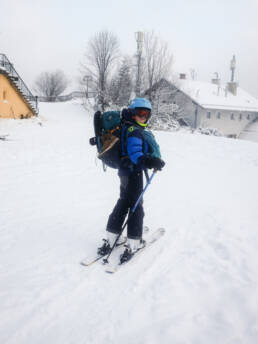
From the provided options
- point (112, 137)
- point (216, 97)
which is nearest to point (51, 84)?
point (216, 97)

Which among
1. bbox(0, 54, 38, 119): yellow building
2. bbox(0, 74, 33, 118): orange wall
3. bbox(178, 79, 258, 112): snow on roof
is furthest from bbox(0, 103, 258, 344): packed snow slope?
bbox(178, 79, 258, 112): snow on roof

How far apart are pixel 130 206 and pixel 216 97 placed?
4114 centimetres

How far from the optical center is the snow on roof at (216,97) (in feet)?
127

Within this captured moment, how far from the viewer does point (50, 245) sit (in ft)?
12.8

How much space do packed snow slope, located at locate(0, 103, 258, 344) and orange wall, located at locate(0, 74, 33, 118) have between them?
15892 millimetres

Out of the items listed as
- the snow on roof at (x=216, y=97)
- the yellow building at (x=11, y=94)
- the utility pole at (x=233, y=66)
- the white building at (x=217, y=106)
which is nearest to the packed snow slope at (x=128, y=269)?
the yellow building at (x=11, y=94)

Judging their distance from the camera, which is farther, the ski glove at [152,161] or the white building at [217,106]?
the white building at [217,106]

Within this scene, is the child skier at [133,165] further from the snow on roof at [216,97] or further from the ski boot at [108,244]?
the snow on roof at [216,97]

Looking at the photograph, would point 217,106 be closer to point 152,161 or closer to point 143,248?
point 143,248

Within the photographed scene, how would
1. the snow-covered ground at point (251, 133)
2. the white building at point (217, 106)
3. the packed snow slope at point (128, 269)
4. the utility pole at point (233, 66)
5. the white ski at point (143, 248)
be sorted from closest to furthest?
the packed snow slope at point (128, 269), the white ski at point (143, 248), the white building at point (217, 106), the snow-covered ground at point (251, 133), the utility pole at point (233, 66)

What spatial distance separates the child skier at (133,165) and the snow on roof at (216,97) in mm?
35787

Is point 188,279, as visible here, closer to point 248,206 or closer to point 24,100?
point 248,206

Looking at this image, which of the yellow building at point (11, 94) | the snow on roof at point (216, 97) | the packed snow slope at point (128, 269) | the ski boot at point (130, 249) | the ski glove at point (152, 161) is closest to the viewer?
the packed snow slope at point (128, 269)

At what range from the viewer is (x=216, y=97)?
40.9 metres
